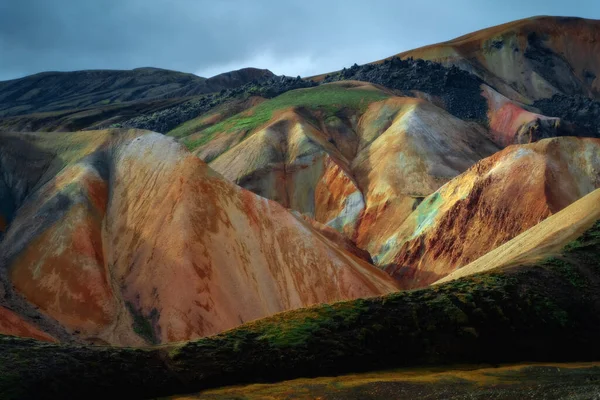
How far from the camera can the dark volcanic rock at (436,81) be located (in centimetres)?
14562

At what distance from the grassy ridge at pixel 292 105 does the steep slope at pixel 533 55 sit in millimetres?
48099

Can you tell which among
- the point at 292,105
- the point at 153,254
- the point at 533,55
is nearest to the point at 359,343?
the point at 153,254

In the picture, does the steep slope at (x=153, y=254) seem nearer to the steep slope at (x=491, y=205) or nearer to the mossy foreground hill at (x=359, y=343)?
the steep slope at (x=491, y=205)

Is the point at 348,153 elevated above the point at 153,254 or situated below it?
above

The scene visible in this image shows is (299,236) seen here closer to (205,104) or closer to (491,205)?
(491,205)

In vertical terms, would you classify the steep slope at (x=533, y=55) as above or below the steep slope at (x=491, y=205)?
above

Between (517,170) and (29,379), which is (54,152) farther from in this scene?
(29,379)

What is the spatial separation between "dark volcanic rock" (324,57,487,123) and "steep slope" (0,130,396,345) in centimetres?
7212

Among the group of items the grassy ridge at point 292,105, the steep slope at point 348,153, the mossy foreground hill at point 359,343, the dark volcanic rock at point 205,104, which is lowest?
the mossy foreground hill at point 359,343

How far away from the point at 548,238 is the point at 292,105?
83.6 m

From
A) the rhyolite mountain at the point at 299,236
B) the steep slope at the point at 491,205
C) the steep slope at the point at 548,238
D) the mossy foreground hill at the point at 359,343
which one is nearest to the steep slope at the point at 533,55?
the rhyolite mountain at the point at 299,236

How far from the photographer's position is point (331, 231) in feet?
284

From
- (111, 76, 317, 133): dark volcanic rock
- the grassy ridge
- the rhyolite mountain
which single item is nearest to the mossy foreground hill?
the rhyolite mountain

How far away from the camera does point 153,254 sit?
71.4 m
